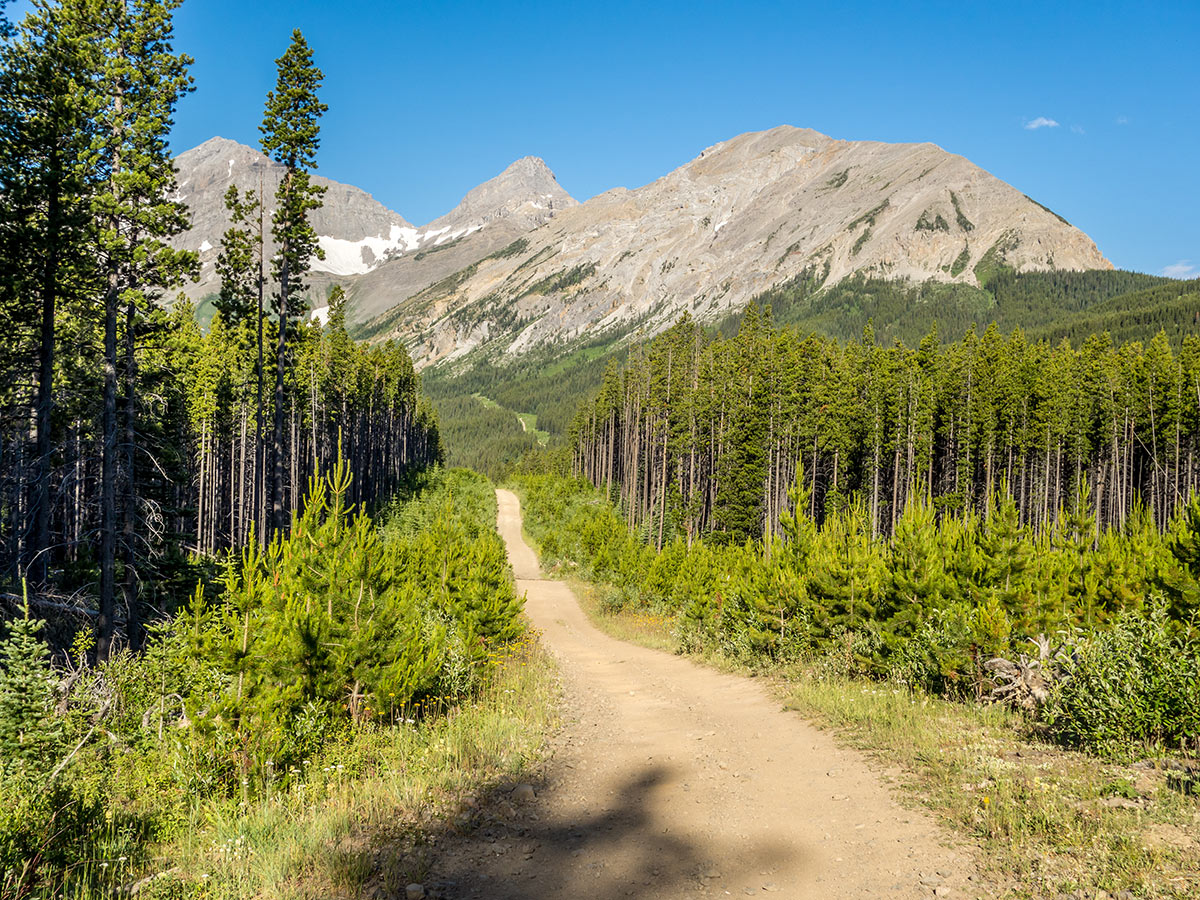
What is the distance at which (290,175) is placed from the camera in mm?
21141

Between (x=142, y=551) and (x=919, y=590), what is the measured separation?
1834cm

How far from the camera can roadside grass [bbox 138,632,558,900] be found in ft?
16.9

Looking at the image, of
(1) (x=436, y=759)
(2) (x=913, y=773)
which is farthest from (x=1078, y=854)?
(1) (x=436, y=759)

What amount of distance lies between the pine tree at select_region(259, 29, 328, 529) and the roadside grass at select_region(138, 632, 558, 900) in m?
14.5

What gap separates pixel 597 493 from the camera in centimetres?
7362

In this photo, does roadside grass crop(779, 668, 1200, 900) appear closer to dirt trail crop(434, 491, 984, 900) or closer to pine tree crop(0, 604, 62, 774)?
dirt trail crop(434, 491, 984, 900)

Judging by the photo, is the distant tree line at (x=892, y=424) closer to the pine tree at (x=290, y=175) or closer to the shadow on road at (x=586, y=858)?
the pine tree at (x=290, y=175)

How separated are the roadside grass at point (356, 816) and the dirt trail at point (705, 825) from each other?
1.75 ft

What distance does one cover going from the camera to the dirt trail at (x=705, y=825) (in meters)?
5.36

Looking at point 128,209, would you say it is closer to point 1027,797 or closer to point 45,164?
point 45,164

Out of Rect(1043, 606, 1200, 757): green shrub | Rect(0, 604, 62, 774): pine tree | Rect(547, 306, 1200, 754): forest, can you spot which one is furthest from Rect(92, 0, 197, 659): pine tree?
Rect(1043, 606, 1200, 757): green shrub

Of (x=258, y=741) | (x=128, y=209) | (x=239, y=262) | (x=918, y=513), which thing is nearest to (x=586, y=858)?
(x=258, y=741)

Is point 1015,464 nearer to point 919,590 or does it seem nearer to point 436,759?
point 919,590

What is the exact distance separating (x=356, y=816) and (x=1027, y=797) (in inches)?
256
